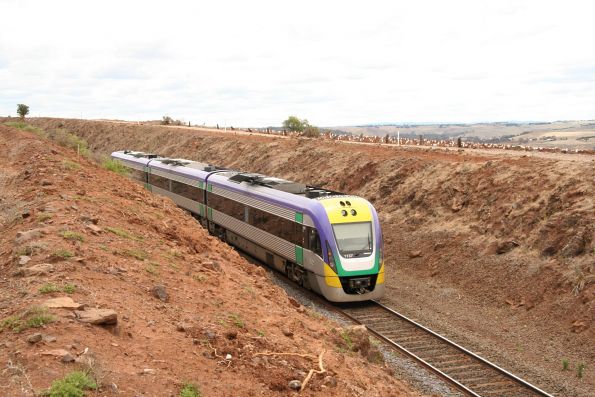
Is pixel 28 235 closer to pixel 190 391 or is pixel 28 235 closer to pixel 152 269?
pixel 152 269

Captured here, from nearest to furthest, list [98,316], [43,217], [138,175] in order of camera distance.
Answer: [98,316], [43,217], [138,175]

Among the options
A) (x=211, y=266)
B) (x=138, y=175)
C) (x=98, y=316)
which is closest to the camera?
(x=98, y=316)

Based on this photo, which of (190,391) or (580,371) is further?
(580,371)

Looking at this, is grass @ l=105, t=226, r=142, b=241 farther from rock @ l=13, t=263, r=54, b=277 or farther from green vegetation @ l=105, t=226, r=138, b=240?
rock @ l=13, t=263, r=54, b=277

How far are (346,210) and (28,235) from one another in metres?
10.3

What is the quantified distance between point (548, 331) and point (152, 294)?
12265 millimetres

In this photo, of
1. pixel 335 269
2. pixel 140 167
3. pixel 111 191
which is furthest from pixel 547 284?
pixel 140 167

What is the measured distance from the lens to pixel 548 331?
17.2 m

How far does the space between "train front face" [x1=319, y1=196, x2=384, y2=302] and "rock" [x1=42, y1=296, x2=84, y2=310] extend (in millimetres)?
11060

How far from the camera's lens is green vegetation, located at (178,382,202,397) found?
7109 mm

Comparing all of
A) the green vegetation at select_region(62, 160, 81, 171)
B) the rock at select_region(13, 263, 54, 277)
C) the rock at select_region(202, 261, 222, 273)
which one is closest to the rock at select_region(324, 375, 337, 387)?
the rock at select_region(13, 263, 54, 277)

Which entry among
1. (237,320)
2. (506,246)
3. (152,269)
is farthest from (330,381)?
(506,246)

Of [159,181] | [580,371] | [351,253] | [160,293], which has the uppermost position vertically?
[160,293]

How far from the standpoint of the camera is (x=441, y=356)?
49.6ft
